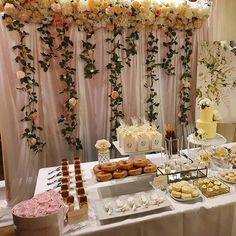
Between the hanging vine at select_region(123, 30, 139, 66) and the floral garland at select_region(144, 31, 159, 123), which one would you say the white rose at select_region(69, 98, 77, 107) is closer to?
the hanging vine at select_region(123, 30, 139, 66)

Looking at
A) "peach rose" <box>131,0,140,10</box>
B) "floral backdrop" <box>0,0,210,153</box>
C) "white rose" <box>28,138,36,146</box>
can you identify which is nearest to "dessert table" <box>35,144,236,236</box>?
"white rose" <box>28,138,36,146</box>

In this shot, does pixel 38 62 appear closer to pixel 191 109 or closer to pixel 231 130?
pixel 191 109

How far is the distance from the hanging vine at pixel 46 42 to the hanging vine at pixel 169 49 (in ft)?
4.02

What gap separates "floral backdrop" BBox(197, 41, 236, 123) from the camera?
2.94m

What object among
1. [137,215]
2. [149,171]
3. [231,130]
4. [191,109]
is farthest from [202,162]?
[231,130]

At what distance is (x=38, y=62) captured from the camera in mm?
2490

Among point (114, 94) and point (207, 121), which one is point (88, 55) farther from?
point (207, 121)

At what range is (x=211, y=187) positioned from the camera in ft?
5.24

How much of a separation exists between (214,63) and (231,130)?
2.99 feet

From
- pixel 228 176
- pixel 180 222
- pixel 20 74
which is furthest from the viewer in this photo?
pixel 20 74

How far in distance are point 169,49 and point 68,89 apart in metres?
1.22

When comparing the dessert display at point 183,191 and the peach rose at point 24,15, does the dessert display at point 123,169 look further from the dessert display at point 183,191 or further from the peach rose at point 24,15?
the peach rose at point 24,15

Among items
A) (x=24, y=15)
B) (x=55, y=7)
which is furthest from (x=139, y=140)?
(x=24, y=15)

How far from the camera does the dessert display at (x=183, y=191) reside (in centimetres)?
151
